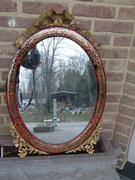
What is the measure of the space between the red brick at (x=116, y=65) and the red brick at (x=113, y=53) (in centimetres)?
4

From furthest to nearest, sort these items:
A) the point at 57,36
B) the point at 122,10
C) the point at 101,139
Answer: the point at 101,139, the point at 122,10, the point at 57,36

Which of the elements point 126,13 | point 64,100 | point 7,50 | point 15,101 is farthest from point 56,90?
point 126,13

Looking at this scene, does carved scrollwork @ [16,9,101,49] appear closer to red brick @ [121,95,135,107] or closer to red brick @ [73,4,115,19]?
red brick @ [73,4,115,19]

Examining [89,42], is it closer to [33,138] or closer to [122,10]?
[122,10]

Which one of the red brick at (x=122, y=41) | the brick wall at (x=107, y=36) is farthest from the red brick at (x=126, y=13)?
the red brick at (x=122, y=41)

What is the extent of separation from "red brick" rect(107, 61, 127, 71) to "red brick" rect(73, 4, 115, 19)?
27cm

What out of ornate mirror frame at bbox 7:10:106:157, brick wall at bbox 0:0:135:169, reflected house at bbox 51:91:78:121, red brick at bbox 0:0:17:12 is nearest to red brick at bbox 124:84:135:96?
brick wall at bbox 0:0:135:169

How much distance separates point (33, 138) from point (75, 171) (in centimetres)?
30

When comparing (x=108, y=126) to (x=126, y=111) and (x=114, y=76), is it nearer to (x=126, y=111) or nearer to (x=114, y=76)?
(x=126, y=111)

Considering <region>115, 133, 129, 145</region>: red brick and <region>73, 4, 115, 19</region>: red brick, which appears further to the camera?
<region>115, 133, 129, 145</region>: red brick

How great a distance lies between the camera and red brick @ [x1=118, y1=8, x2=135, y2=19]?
5.46ft

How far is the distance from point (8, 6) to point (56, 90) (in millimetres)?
482

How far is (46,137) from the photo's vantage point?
5.65 ft

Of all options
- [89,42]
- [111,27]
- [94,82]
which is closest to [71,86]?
[94,82]
